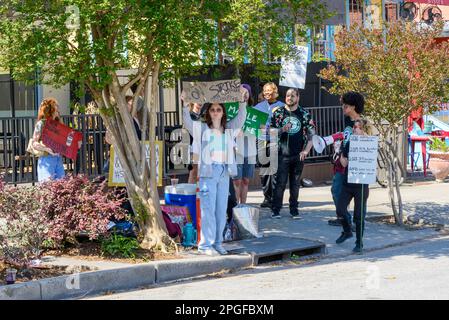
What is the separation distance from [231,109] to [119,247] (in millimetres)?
2698

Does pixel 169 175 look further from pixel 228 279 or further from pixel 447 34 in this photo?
pixel 447 34

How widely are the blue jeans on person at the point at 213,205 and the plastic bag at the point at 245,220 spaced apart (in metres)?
0.92

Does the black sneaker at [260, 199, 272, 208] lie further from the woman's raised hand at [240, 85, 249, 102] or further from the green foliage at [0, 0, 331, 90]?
the green foliage at [0, 0, 331, 90]

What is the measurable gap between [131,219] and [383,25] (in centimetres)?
514

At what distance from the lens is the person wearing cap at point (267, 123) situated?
13609 millimetres

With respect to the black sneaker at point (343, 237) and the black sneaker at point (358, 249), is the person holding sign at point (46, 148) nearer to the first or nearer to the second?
the black sneaker at point (343, 237)

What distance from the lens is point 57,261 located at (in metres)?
9.59

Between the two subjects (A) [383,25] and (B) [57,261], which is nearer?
(B) [57,261]

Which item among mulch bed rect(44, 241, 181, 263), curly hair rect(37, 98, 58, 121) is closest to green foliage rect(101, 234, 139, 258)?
mulch bed rect(44, 241, 181, 263)

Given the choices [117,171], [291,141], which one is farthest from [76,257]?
[291,141]

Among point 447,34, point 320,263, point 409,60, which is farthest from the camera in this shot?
point 447,34

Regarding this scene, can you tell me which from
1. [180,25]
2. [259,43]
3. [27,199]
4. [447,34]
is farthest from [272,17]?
[447,34]

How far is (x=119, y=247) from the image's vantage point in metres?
9.92

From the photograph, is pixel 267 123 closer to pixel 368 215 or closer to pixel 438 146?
pixel 368 215
